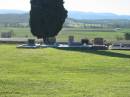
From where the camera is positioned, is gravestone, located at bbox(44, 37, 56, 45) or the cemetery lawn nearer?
the cemetery lawn

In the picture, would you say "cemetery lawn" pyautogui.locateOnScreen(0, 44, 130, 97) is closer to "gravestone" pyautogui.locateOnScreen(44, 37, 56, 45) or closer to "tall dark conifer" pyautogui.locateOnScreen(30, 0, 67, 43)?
"tall dark conifer" pyautogui.locateOnScreen(30, 0, 67, 43)

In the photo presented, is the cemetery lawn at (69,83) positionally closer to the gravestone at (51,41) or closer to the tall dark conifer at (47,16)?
the tall dark conifer at (47,16)

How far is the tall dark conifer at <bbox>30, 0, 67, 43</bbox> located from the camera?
4903 centimetres

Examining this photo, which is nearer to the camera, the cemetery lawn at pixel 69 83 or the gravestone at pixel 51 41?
the cemetery lawn at pixel 69 83

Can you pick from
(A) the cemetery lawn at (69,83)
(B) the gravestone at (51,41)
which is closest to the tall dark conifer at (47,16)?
(B) the gravestone at (51,41)

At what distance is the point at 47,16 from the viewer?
161 ft

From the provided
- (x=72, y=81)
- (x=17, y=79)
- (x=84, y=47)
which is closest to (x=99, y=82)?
(x=72, y=81)

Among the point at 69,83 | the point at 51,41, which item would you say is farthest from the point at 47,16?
the point at 69,83

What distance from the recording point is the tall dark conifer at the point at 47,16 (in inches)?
1930

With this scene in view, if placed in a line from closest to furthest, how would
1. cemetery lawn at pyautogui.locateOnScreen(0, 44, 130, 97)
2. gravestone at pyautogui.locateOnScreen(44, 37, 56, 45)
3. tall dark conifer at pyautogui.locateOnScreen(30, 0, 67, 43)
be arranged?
cemetery lawn at pyautogui.locateOnScreen(0, 44, 130, 97), tall dark conifer at pyautogui.locateOnScreen(30, 0, 67, 43), gravestone at pyautogui.locateOnScreen(44, 37, 56, 45)

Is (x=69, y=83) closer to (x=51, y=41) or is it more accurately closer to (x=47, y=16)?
(x=47, y=16)

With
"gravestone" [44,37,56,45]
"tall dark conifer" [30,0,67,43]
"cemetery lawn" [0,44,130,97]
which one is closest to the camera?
"cemetery lawn" [0,44,130,97]

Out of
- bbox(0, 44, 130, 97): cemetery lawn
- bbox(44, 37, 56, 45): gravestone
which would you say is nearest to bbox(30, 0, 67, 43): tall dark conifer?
bbox(44, 37, 56, 45): gravestone

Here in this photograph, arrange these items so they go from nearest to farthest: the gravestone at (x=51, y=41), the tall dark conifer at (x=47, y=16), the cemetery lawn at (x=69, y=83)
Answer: the cemetery lawn at (x=69, y=83) < the tall dark conifer at (x=47, y=16) < the gravestone at (x=51, y=41)
